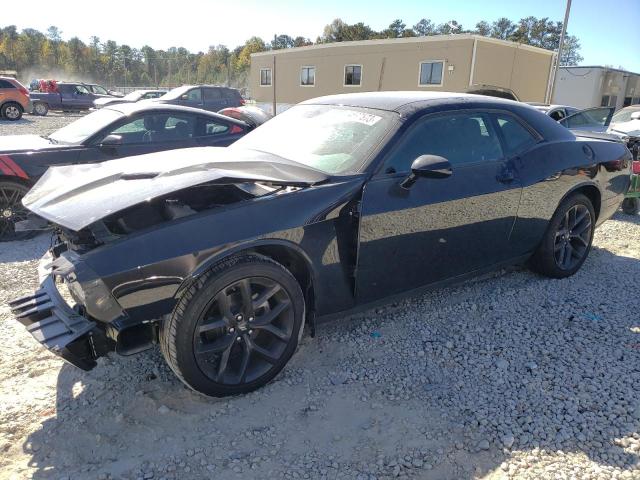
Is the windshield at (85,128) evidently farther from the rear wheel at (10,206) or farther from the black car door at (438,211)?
the black car door at (438,211)

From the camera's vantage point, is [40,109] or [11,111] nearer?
[11,111]

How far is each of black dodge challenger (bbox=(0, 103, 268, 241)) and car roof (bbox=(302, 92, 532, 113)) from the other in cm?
288

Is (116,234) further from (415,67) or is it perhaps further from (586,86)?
(586,86)

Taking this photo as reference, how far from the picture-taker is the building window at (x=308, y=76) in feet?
90.5

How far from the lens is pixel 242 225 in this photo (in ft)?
8.46

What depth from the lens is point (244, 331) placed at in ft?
8.84

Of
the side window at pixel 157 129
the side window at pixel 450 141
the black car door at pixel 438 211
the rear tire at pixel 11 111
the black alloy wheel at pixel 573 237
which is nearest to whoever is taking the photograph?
the black car door at pixel 438 211

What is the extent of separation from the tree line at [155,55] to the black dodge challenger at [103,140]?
5335 centimetres

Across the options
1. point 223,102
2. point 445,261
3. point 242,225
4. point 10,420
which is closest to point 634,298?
point 445,261

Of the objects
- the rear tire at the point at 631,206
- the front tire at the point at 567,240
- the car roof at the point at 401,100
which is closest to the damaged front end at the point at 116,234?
the car roof at the point at 401,100

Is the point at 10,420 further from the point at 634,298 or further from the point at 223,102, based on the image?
Answer: the point at 223,102

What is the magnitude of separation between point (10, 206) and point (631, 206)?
8200 mm

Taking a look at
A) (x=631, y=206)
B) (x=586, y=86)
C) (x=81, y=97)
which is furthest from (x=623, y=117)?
(x=81, y=97)

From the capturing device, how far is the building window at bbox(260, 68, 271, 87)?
3122cm
